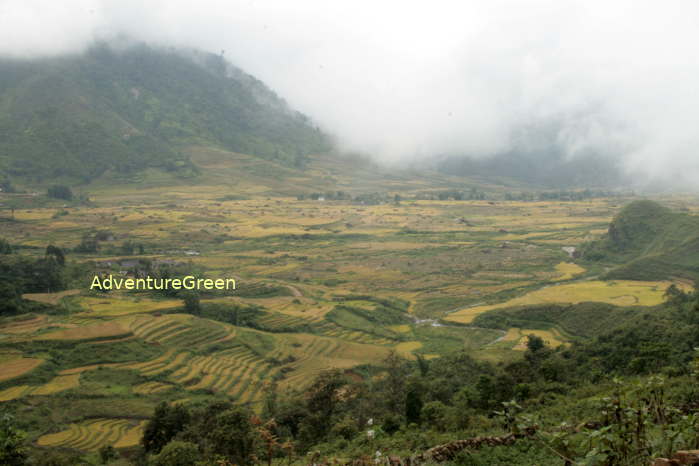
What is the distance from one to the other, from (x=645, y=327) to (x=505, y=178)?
154444mm

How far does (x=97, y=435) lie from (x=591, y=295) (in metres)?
36.2

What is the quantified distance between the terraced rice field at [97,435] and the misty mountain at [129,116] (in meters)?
104

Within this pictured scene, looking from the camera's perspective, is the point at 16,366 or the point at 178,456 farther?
the point at 16,366

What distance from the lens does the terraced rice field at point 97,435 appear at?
73.9ft

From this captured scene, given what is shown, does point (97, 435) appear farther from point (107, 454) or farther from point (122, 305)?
point (122, 305)

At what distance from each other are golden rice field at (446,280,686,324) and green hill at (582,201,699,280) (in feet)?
9.40

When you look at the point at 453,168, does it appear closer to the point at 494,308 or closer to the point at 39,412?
A: the point at 494,308

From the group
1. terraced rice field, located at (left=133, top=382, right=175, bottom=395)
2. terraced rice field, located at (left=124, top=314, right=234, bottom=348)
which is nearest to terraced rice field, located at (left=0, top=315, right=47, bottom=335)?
terraced rice field, located at (left=124, top=314, right=234, bottom=348)

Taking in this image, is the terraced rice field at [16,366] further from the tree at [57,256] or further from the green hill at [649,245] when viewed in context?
the green hill at [649,245]

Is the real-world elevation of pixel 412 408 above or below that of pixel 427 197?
below

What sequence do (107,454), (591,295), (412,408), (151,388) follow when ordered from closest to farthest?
1. (412,408)
2. (107,454)
3. (151,388)
4. (591,295)

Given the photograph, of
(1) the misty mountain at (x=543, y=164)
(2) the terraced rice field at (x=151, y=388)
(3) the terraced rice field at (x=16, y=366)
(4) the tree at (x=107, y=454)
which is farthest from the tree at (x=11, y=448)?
(1) the misty mountain at (x=543, y=164)

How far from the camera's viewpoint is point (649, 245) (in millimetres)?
55125

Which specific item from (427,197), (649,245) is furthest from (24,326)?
(427,197)
